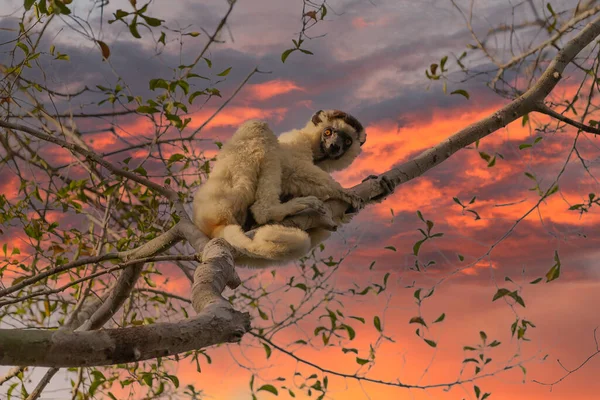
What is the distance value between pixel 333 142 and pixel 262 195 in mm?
1020

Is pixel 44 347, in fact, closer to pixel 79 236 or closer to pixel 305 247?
pixel 305 247

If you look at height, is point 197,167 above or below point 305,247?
above

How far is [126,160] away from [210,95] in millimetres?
891

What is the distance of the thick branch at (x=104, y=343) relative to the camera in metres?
1.66

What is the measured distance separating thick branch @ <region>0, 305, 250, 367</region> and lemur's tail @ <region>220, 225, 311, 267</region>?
1.19 meters

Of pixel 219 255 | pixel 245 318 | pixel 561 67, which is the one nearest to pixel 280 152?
pixel 219 255

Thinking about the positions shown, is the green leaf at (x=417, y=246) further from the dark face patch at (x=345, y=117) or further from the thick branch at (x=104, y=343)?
the thick branch at (x=104, y=343)

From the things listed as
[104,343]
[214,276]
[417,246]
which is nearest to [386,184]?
[417,246]

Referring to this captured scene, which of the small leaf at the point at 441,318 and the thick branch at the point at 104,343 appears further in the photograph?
the small leaf at the point at 441,318

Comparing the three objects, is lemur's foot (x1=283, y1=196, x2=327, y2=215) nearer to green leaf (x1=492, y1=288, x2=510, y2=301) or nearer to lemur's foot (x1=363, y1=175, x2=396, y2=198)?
lemur's foot (x1=363, y1=175, x2=396, y2=198)

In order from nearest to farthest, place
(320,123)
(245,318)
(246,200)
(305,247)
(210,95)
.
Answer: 1. (245,318)
2. (305,247)
3. (246,200)
4. (210,95)
5. (320,123)

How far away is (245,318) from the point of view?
2127mm

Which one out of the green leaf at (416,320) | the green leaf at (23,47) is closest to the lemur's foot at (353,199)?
the green leaf at (416,320)

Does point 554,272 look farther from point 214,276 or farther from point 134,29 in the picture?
point 134,29
